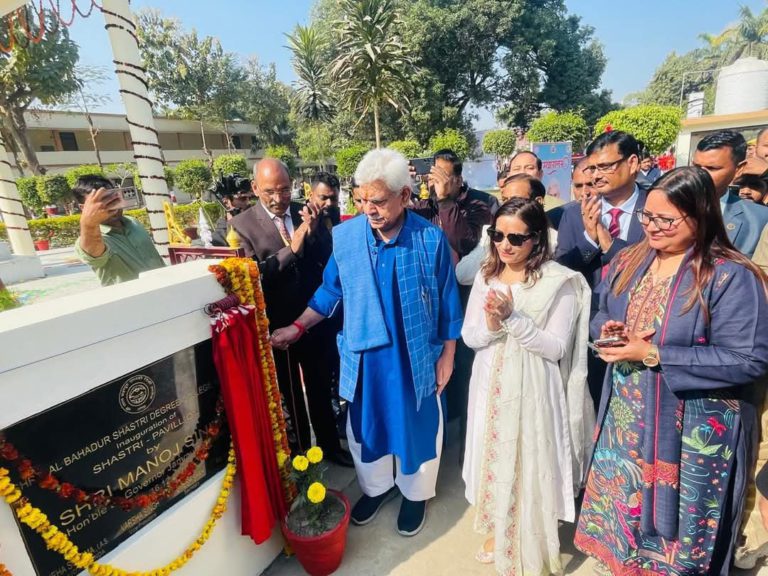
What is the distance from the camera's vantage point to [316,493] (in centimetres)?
217

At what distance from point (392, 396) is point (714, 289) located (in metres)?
1.55

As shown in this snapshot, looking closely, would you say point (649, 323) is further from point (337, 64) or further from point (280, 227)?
point (337, 64)

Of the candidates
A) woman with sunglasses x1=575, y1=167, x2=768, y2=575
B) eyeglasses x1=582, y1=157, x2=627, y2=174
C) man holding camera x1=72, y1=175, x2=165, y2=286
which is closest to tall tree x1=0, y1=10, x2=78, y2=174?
man holding camera x1=72, y1=175, x2=165, y2=286

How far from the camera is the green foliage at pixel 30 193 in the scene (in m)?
19.5

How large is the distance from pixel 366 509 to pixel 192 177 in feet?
82.4

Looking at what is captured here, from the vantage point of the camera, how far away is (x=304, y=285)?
2.87 m

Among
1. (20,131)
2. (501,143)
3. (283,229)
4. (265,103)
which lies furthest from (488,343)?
(265,103)

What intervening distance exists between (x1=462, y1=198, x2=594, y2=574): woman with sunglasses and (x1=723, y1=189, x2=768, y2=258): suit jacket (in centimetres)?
140

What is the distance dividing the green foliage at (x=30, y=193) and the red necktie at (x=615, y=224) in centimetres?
2464

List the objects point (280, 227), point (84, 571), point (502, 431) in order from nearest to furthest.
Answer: point (84, 571)
point (502, 431)
point (280, 227)

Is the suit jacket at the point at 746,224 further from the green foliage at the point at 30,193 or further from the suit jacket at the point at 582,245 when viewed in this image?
the green foliage at the point at 30,193

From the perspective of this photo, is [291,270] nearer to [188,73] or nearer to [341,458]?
[341,458]

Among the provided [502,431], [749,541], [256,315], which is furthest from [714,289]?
[256,315]

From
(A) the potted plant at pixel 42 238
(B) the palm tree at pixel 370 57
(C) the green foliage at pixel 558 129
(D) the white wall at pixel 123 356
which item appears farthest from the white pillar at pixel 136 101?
(C) the green foliage at pixel 558 129
